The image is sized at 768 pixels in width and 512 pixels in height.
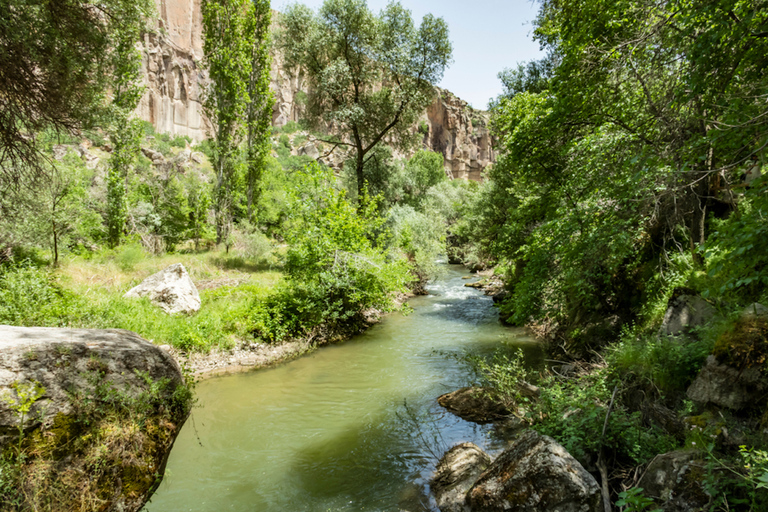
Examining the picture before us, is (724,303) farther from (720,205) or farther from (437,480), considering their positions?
(437,480)

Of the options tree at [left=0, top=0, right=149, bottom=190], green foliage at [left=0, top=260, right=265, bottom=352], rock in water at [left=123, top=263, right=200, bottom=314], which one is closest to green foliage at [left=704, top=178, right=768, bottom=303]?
tree at [left=0, top=0, right=149, bottom=190]

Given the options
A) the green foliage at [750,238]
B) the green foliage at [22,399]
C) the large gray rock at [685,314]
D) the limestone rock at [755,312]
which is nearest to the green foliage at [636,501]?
the green foliage at [750,238]

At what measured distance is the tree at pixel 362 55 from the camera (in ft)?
55.4

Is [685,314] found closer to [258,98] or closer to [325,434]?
[325,434]

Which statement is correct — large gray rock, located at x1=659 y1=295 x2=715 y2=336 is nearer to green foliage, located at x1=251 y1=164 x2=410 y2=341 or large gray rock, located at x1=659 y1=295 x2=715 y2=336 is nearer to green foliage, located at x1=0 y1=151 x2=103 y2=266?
green foliage, located at x1=251 y1=164 x2=410 y2=341

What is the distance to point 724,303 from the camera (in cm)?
457

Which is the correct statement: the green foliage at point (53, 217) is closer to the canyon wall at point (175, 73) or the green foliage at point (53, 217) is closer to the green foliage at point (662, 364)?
the green foliage at point (662, 364)

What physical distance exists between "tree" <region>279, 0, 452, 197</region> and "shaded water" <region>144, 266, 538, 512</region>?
978 cm

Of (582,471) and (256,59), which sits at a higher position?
(256,59)

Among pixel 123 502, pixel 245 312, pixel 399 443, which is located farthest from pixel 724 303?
pixel 245 312

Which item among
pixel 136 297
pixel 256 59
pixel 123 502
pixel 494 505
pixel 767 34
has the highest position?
pixel 256 59

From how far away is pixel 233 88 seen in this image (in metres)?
15.7

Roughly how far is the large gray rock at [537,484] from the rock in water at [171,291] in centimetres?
886

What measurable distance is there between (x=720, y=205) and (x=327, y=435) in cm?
789
